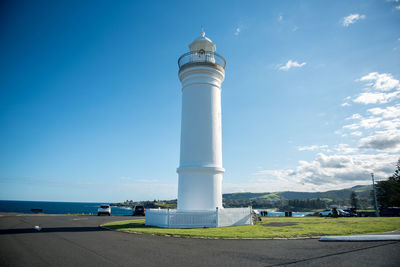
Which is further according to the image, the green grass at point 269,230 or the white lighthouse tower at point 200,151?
the white lighthouse tower at point 200,151

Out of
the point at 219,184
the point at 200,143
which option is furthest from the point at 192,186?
the point at 200,143

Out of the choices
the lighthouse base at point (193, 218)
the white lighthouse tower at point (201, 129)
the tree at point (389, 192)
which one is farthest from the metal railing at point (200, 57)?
the tree at point (389, 192)

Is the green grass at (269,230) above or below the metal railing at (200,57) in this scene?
below

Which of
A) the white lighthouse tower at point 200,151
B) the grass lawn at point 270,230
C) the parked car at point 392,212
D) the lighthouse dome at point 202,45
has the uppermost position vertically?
the lighthouse dome at point 202,45

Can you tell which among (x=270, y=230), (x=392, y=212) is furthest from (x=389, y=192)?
(x=270, y=230)

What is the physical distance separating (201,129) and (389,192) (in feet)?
183

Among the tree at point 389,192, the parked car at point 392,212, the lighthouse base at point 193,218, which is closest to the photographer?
the lighthouse base at point 193,218

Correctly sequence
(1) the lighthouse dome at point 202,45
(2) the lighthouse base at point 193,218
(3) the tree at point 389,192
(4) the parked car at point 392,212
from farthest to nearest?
(3) the tree at point 389,192 < (4) the parked car at point 392,212 < (1) the lighthouse dome at point 202,45 < (2) the lighthouse base at point 193,218

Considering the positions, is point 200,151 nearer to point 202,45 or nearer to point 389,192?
Result: point 202,45

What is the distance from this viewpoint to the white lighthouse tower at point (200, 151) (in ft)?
47.0

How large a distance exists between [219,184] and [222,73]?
8340 millimetres

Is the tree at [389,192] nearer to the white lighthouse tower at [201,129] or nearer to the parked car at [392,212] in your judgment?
the parked car at [392,212]

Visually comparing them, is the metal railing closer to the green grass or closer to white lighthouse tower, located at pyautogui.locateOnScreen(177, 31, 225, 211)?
white lighthouse tower, located at pyautogui.locateOnScreen(177, 31, 225, 211)

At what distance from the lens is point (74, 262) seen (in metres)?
6.32
